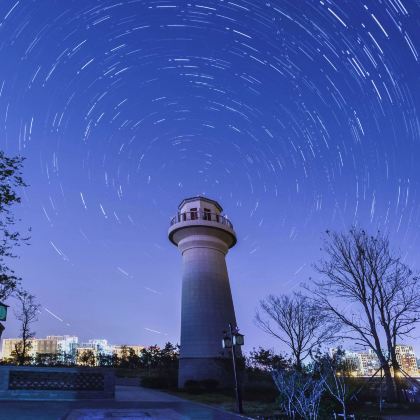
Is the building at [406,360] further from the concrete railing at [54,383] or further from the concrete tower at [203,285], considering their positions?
the concrete railing at [54,383]

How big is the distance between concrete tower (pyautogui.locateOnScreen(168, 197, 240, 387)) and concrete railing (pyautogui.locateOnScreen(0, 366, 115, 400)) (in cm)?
953

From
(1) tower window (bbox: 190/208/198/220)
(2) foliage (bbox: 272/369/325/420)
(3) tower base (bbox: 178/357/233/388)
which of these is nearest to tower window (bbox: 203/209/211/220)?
(1) tower window (bbox: 190/208/198/220)

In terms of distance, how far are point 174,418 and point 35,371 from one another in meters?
8.85

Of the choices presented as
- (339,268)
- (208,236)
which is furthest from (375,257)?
(208,236)

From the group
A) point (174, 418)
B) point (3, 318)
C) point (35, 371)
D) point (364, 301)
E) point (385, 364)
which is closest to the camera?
point (3, 318)

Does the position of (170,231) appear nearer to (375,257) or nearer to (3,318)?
(375,257)

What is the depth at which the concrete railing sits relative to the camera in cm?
1636

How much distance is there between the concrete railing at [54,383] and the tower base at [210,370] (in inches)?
363

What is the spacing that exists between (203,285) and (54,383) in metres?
13.7

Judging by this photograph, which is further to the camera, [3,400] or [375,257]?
[375,257]

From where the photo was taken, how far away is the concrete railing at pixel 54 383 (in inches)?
644

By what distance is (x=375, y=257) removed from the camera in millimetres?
22375

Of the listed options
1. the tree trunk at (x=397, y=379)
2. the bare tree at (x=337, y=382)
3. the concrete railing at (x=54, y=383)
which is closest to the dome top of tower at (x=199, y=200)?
the bare tree at (x=337, y=382)

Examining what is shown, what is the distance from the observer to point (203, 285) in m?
29.0
